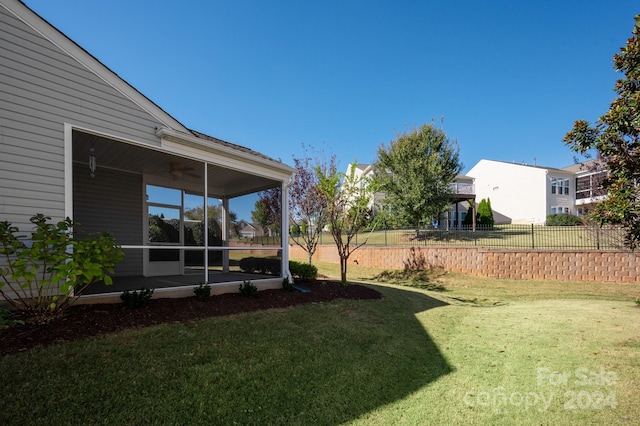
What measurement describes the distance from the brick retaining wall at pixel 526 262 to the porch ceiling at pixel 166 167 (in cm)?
997

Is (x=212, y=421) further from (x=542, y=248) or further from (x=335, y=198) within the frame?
(x=542, y=248)

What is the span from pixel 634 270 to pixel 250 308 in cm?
1375

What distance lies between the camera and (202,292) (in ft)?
19.8

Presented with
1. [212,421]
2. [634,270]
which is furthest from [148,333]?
[634,270]

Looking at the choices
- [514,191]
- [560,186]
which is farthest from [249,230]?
[560,186]

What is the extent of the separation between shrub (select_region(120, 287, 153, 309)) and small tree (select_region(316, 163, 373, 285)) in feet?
20.1

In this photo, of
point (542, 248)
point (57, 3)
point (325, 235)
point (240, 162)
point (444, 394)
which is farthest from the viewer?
point (325, 235)

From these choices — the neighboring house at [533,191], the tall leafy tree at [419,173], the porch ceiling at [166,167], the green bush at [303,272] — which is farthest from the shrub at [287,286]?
the neighboring house at [533,191]

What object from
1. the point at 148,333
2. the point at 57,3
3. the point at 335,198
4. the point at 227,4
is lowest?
the point at 148,333

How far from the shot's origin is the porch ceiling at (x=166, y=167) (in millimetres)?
6266

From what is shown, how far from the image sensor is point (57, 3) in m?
5.94

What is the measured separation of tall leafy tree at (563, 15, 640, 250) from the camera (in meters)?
4.90

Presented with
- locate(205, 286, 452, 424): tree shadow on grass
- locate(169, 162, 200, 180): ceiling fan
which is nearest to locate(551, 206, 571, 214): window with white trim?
locate(205, 286, 452, 424): tree shadow on grass

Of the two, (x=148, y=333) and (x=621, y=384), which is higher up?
(x=148, y=333)
